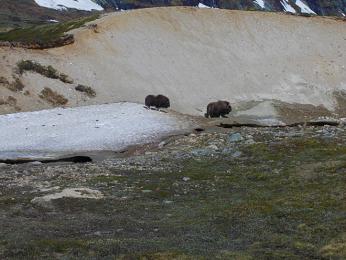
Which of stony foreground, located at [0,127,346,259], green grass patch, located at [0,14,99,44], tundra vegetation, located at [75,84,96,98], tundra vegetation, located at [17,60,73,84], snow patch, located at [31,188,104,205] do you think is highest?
green grass patch, located at [0,14,99,44]

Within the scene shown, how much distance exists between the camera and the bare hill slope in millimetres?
63562

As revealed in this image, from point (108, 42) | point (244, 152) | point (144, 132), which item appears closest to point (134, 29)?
point (108, 42)

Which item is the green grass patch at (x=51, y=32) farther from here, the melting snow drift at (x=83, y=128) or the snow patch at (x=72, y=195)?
the snow patch at (x=72, y=195)

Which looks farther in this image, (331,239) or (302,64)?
(302,64)

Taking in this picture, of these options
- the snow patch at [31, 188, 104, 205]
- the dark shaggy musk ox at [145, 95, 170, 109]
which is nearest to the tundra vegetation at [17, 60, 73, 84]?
the dark shaggy musk ox at [145, 95, 170, 109]

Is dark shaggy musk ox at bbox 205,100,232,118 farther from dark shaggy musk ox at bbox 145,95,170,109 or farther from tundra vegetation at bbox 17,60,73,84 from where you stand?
tundra vegetation at bbox 17,60,73,84

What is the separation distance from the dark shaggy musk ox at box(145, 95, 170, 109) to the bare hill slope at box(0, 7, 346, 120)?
12.2 feet

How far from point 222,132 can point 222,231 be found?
24.6m

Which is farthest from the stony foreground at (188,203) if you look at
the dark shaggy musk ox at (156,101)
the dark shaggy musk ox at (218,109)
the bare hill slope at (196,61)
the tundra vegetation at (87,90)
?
the bare hill slope at (196,61)

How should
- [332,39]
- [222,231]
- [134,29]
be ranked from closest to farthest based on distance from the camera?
[222,231]
[134,29]
[332,39]

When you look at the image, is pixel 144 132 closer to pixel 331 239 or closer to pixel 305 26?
pixel 331 239

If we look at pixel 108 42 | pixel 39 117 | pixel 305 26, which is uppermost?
Answer: pixel 305 26

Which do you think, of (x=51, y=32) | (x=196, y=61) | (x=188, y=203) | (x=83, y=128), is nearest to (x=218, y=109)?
(x=83, y=128)

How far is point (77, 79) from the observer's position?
63562mm
